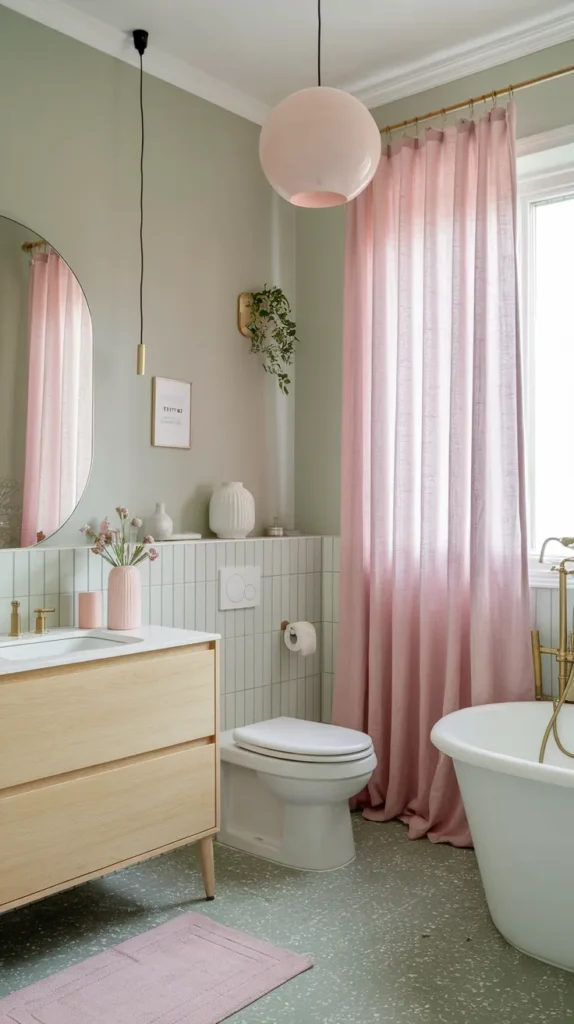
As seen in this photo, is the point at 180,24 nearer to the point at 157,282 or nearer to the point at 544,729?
the point at 157,282

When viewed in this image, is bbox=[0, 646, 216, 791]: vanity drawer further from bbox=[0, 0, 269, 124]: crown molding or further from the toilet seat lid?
bbox=[0, 0, 269, 124]: crown molding

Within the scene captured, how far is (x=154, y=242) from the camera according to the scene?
3.27 metres

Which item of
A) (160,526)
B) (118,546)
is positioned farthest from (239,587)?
(118,546)

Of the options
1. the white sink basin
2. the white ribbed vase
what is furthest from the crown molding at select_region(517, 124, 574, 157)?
the white sink basin

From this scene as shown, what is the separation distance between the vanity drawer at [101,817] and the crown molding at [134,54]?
7.92 feet

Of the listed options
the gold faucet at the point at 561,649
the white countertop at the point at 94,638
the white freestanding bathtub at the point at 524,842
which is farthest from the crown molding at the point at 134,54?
the white freestanding bathtub at the point at 524,842

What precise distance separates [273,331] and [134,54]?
1.16 meters

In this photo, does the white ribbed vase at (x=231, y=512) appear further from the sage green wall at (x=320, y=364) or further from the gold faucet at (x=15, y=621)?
the gold faucet at (x=15, y=621)

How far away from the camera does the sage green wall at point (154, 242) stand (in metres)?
2.91

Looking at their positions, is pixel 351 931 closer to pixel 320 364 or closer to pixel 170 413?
pixel 170 413

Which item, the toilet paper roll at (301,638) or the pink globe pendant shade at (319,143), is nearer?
the pink globe pendant shade at (319,143)

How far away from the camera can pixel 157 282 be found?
3285mm

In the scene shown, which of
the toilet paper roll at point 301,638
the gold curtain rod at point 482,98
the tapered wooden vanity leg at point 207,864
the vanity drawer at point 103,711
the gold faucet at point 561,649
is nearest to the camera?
the vanity drawer at point 103,711

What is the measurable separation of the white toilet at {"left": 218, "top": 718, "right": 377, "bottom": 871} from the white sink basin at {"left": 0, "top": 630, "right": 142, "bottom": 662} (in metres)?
0.64
